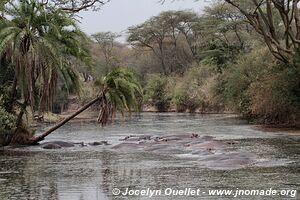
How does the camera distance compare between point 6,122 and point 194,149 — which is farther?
point 6,122

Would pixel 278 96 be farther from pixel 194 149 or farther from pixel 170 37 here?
pixel 170 37

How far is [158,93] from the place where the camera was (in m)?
75.8

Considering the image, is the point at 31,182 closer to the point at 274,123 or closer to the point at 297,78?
the point at 297,78

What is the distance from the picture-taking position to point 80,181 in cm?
1652

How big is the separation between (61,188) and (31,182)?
1657 mm

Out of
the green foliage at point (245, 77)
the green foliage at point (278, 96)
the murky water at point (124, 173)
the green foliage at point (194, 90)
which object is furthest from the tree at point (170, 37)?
the murky water at point (124, 173)

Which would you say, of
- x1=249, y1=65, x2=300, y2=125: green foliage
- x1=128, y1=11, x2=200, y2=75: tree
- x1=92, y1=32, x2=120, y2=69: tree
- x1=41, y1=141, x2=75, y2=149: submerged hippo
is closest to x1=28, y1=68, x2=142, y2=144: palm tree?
x1=41, y1=141, x2=75, y2=149: submerged hippo

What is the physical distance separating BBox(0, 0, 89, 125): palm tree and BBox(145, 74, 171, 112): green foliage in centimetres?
4672

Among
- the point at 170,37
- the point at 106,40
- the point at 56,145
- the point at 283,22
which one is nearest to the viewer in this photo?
the point at 56,145

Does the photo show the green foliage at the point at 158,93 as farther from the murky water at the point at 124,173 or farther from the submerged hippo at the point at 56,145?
the murky water at the point at 124,173

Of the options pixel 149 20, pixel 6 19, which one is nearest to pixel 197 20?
pixel 149 20

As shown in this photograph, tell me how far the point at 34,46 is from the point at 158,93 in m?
49.8

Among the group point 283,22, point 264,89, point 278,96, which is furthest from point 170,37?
point 283,22

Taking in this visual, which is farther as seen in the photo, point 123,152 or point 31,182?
point 123,152
